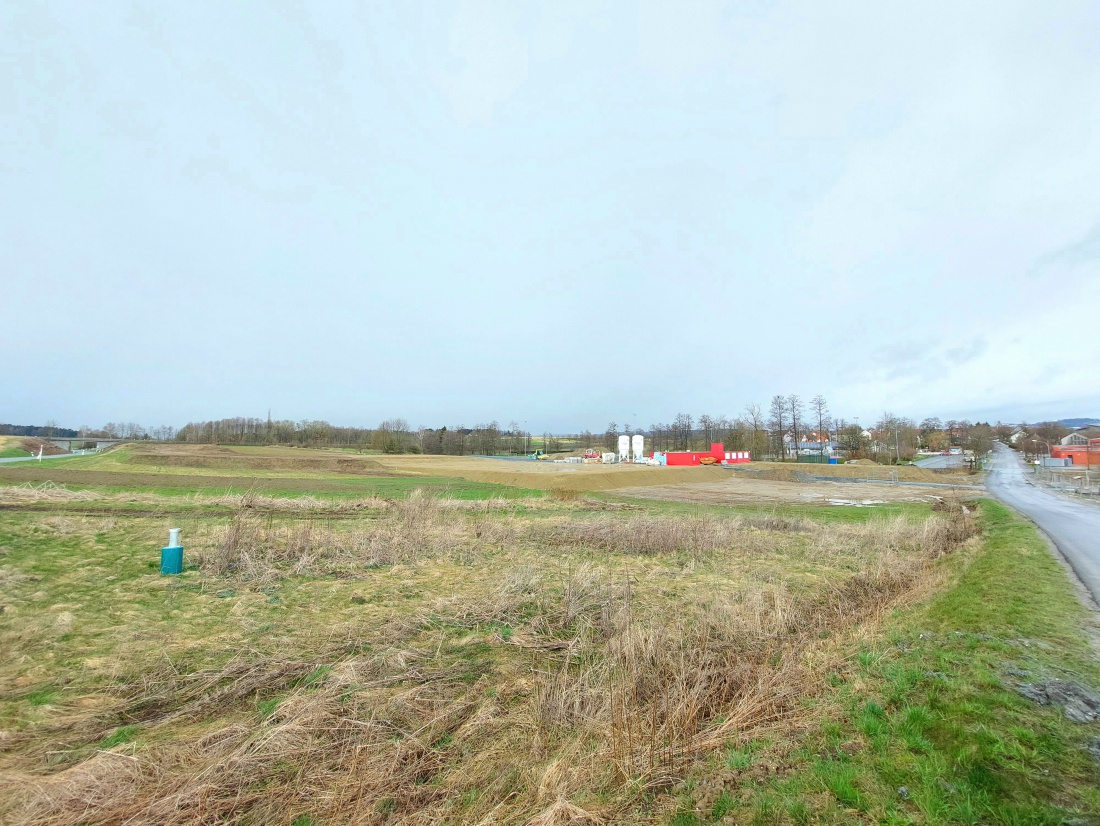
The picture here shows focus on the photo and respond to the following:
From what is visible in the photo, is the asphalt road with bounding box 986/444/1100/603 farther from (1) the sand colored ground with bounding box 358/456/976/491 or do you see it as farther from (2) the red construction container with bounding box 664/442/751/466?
(2) the red construction container with bounding box 664/442/751/466

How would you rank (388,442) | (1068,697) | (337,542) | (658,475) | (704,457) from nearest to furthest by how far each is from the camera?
(1068,697)
(337,542)
(658,475)
(704,457)
(388,442)

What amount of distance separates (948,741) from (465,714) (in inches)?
185

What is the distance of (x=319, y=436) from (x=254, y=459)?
221 ft

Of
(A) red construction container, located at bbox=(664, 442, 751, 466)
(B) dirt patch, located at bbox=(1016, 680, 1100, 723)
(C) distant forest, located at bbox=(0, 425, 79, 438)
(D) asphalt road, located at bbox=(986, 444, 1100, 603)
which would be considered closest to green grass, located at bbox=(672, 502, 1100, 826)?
(B) dirt patch, located at bbox=(1016, 680, 1100, 723)

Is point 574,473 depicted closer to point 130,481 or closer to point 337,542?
point 130,481

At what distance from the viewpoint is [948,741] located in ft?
14.2

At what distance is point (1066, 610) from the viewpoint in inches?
326

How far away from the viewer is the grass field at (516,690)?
12.5 ft

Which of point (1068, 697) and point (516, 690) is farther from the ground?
point (1068, 697)

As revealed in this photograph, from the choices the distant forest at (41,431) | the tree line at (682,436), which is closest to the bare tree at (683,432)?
the tree line at (682,436)

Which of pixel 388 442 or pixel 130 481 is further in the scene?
pixel 388 442

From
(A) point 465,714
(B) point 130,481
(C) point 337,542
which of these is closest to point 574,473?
(B) point 130,481

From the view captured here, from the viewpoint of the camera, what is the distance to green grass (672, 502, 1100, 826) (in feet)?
11.5

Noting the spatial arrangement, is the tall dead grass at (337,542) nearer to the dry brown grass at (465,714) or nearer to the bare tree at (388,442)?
the dry brown grass at (465,714)
